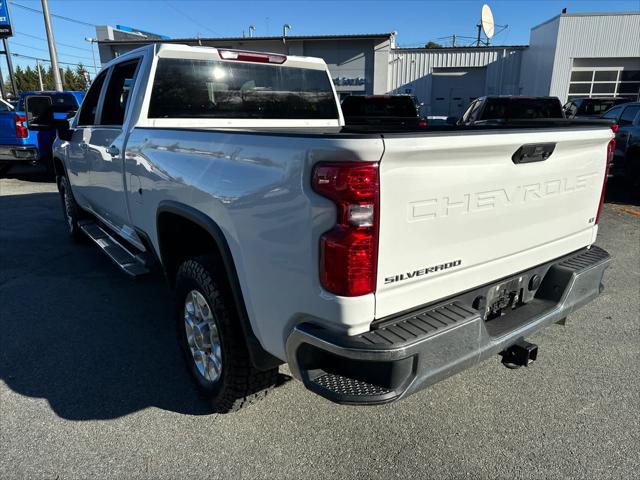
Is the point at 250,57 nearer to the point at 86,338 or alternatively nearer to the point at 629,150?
the point at 86,338

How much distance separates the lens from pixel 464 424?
265 centimetres

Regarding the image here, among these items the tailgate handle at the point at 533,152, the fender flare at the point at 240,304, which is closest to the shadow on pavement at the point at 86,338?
the fender flare at the point at 240,304

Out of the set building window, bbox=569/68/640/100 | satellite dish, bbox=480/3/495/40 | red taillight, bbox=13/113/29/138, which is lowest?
red taillight, bbox=13/113/29/138

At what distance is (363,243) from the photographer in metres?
1.78

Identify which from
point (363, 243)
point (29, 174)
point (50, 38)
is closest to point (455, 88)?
point (50, 38)

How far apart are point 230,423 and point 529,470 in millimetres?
1584

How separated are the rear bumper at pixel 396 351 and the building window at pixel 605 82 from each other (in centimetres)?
2765

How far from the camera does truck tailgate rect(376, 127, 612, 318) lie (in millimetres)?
1833

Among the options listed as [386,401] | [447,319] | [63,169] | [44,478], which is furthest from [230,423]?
[63,169]

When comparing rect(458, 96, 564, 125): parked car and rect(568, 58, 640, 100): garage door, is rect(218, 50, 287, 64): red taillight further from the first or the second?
rect(568, 58, 640, 100): garage door

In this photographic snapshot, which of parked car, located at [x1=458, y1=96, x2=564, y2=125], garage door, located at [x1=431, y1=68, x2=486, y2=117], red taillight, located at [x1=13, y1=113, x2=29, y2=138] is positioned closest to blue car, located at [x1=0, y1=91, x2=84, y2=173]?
red taillight, located at [x1=13, y1=113, x2=29, y2=138]

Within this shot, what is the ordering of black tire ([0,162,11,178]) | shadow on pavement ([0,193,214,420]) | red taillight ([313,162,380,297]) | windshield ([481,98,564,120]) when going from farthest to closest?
black tire ([0,162,11,178]), windshield ([481,98,564,120]), shadow on pavement ([0,193,214,420]), red taillight ([313,162,380,297])

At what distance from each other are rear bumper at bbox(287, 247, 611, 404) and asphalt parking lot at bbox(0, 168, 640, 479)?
2.20 feet

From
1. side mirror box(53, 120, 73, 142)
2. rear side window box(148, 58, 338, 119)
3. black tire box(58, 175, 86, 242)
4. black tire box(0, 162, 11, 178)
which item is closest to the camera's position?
rear side window box(148, 58, 338, 119)
